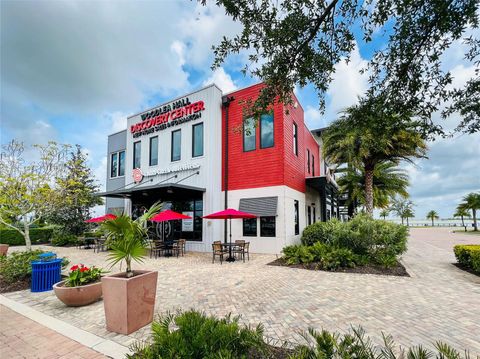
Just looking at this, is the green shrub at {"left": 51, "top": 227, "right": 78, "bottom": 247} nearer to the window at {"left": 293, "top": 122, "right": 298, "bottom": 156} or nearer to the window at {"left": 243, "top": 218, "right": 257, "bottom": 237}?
the window at {"left": 243, "top": 218, "right": 257, "bottom": 237}

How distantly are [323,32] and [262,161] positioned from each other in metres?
9.12

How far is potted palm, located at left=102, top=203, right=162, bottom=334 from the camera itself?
414 cm

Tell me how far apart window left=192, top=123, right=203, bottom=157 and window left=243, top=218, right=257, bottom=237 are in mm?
5008

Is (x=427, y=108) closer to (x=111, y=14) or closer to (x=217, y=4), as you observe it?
(x=217, y=4)

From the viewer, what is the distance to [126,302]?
13.5ft

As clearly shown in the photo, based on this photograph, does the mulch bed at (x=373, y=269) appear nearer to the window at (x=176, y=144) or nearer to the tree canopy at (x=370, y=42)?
the tree canopy at (x=370, y=42)

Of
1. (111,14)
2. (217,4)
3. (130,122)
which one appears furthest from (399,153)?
(130,122)

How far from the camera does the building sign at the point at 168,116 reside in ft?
52.1

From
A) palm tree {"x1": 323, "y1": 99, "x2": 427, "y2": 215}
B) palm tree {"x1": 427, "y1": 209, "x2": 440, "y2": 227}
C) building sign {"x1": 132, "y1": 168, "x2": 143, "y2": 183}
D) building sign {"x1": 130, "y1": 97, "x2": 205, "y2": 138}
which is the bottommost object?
palm tree {"x1": 427, "y1": 209, "x2": 440, "y2": 227}

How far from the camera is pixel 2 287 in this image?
22.9 feet

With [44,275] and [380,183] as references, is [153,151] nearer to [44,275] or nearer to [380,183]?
[44,275]

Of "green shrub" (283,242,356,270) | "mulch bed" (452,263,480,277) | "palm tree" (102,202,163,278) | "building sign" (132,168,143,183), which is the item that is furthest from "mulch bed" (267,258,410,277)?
"building sign" (132,168,143,183)

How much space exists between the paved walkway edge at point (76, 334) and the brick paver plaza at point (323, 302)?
0.14 m

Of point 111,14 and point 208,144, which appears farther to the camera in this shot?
point 208,144
